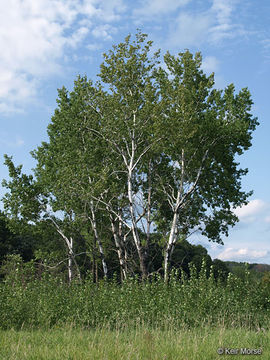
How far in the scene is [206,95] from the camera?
23.8m

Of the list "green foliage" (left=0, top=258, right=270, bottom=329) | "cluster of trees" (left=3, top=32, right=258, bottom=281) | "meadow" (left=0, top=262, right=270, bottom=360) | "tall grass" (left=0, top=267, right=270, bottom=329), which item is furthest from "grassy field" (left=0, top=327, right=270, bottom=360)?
"cluster of trees" (left=3, top=32, right=258, bottom=281)

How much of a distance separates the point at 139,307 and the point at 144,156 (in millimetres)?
12453

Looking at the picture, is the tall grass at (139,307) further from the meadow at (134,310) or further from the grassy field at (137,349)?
the grassy field at (137,349)

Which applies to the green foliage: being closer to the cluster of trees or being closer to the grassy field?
the grassy field

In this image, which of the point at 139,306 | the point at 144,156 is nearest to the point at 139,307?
the point at 139,306

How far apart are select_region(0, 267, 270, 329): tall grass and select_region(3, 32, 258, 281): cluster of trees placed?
7.37 meters

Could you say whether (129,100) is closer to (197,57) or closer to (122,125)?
(122,125)

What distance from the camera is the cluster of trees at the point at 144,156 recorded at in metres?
21.8

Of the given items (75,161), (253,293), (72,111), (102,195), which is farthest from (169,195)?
(253,293)

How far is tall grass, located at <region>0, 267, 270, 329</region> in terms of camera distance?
1118cm

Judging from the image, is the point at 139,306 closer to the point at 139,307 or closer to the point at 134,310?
the point at 139,307

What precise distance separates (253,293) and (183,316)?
360 cm

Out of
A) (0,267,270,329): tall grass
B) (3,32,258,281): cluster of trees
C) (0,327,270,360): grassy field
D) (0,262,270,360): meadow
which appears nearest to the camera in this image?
(0,327,270,360): grassy field

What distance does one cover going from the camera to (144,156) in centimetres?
2309
